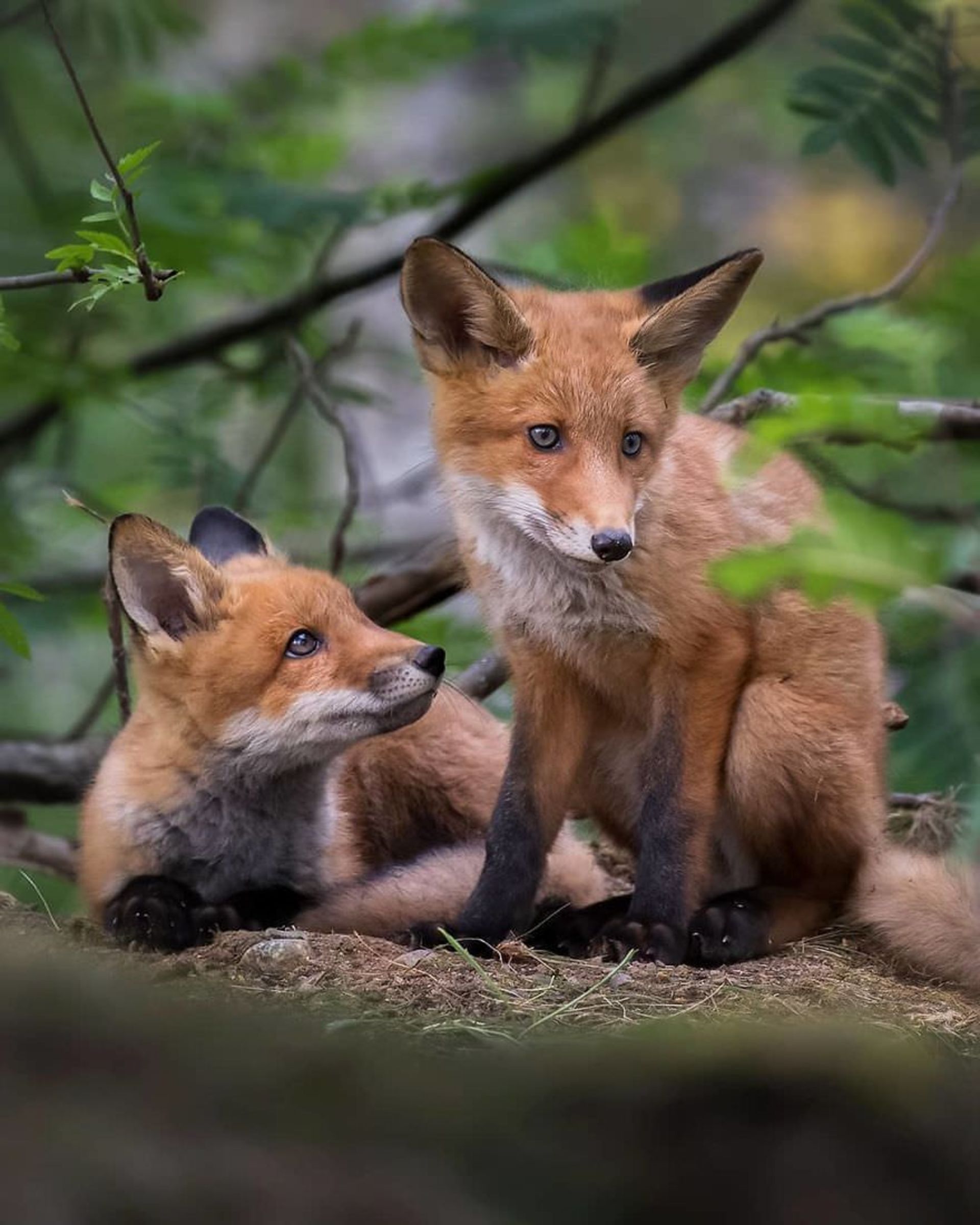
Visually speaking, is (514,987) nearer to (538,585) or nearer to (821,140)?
(538,585)

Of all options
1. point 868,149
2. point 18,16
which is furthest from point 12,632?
point 868,149

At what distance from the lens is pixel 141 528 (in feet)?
16.0

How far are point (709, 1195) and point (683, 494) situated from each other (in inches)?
125

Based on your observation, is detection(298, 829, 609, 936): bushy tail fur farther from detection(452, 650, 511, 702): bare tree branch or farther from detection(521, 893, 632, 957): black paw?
detection(452, 650, 511, 702): bare tree branch

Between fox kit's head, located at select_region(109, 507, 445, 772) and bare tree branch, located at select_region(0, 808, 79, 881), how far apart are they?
2102 mm

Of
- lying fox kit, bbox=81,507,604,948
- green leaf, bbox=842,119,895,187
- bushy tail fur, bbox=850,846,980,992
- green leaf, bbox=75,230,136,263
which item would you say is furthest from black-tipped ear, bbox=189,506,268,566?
green leaf, bbox=842,119,895,187

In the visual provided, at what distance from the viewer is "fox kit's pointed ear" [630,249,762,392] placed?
4.90m

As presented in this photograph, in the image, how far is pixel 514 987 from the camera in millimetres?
4324

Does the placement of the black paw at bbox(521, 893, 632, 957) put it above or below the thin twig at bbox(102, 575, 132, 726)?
below

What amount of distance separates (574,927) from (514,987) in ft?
2.69

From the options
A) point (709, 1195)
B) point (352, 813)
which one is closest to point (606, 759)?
point (352, 813)

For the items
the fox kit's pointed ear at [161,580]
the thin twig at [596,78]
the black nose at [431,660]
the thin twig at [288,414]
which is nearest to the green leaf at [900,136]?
the thin twig at [596,78]

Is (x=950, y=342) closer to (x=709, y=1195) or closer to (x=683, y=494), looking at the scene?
(x=683, y=494)

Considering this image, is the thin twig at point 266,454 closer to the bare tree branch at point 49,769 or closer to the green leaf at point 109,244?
the bare tree branch at point 49,769
